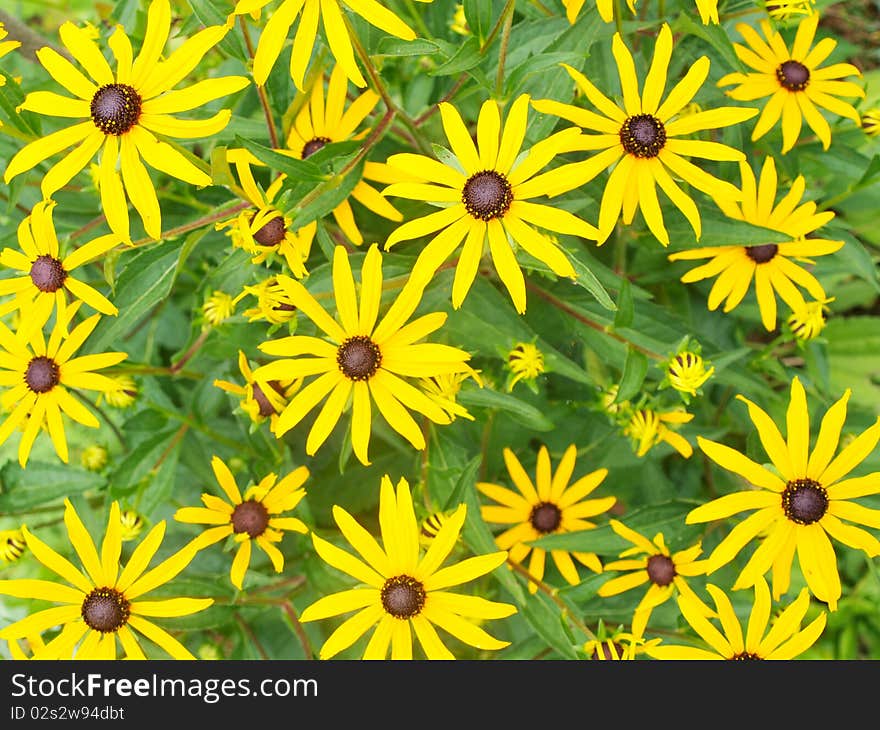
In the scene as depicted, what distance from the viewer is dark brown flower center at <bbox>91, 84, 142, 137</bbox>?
1.22m

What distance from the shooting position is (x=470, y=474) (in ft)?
4.45

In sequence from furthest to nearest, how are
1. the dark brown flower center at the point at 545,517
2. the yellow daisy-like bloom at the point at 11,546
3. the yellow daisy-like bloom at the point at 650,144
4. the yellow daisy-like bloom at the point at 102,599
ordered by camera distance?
the dark brown flower center at the point at 545,517, the yellow daisy-like bloom at the point at 11,546, the yellow daisy-like bloom at the point at 102,599, the yellow daisy-like bloom at the point at 650,144

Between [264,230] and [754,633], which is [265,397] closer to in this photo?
[264,230]

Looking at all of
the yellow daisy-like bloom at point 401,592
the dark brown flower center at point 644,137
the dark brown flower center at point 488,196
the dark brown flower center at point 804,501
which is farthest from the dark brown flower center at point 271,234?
the dark brown flower center at point 804,501

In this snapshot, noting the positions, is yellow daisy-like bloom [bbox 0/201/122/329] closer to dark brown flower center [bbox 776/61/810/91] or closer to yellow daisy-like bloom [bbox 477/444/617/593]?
yellow daisy-like bloom [bbox 477/444/617/593]

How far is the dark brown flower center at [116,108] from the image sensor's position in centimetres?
122

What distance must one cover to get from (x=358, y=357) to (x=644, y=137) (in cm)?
56

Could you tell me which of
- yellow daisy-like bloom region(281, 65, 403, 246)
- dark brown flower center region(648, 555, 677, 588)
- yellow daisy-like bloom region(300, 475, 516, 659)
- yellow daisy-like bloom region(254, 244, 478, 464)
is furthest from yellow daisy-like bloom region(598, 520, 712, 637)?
yellow daisy-like bloom region(281, 65, 403, 246)

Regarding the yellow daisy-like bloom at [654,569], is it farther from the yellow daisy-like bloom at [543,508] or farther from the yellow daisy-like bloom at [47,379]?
the yellow daisy-like bloom at [47,379]

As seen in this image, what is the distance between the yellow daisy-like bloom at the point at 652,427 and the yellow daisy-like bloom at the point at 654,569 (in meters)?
0.16

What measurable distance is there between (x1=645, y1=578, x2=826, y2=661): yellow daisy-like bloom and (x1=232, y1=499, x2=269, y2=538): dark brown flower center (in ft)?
2.32
